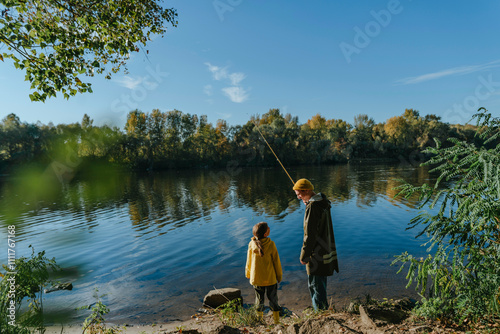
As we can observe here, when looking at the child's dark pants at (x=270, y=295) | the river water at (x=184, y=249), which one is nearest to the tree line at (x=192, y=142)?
the river water at (x=184, y=249)

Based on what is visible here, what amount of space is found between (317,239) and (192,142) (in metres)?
82.2

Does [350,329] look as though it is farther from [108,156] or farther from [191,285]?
[108,156]

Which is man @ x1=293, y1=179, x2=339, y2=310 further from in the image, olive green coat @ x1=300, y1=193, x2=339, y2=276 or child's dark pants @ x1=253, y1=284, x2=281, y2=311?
child's dark pants @ x1=253, y1=284, x2=281, y2=311

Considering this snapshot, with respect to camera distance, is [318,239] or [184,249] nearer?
[318,239]

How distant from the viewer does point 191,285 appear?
811cm

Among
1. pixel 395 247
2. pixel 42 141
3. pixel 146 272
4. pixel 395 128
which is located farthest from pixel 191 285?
pixel 395 128

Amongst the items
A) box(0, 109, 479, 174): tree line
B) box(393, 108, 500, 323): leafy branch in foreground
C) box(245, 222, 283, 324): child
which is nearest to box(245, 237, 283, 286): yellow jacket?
box(245, 222, 283, 324): child

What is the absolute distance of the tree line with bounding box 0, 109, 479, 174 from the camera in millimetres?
72312

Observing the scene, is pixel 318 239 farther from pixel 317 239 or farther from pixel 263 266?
pixel 263 266

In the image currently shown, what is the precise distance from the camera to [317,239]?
4.47 metres

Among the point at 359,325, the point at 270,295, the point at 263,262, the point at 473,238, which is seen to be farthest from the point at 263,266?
the point at 473,238

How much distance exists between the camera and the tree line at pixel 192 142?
72.3m

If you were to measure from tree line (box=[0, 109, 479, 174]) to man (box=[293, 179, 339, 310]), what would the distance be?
2877 inches

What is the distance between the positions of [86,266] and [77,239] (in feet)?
13.7
